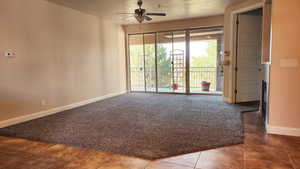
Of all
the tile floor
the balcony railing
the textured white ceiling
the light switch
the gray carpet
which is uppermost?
the textured white ceiling

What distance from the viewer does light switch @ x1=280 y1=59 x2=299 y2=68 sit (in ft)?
9.12

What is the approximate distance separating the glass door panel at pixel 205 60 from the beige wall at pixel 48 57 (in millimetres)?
3133

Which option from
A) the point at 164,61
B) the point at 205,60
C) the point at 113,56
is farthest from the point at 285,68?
the point at 113,56

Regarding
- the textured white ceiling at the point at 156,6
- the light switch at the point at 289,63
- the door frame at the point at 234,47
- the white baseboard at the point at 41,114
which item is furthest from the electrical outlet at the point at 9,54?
the door frame at the point at 234,47

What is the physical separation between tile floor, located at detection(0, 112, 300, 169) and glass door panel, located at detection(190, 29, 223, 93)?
4.41m

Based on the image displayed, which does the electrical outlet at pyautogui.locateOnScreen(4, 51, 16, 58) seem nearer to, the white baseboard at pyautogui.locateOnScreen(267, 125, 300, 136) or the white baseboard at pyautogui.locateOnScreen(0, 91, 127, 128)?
the white baseboard at pyautogui.locateOnScreen(0, 91, 127, 128)

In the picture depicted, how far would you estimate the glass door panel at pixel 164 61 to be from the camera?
6977mm

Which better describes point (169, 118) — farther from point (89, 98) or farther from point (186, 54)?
point (186, 54)

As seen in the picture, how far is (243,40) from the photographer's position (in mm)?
5102

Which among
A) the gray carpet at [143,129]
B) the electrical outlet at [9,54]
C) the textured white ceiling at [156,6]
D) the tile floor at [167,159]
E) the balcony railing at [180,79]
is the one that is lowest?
the tile floor at [167,159]

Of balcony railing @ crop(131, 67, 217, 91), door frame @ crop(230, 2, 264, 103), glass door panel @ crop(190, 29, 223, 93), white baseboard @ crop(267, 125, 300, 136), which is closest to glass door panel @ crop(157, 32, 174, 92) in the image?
balcony railing @ crop(131, 67, 217, 91)

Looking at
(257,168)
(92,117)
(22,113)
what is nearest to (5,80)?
(22,113)

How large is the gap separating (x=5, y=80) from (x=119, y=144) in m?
2.70

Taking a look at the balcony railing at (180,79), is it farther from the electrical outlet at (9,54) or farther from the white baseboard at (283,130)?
the electrical outlet at (9,54)
